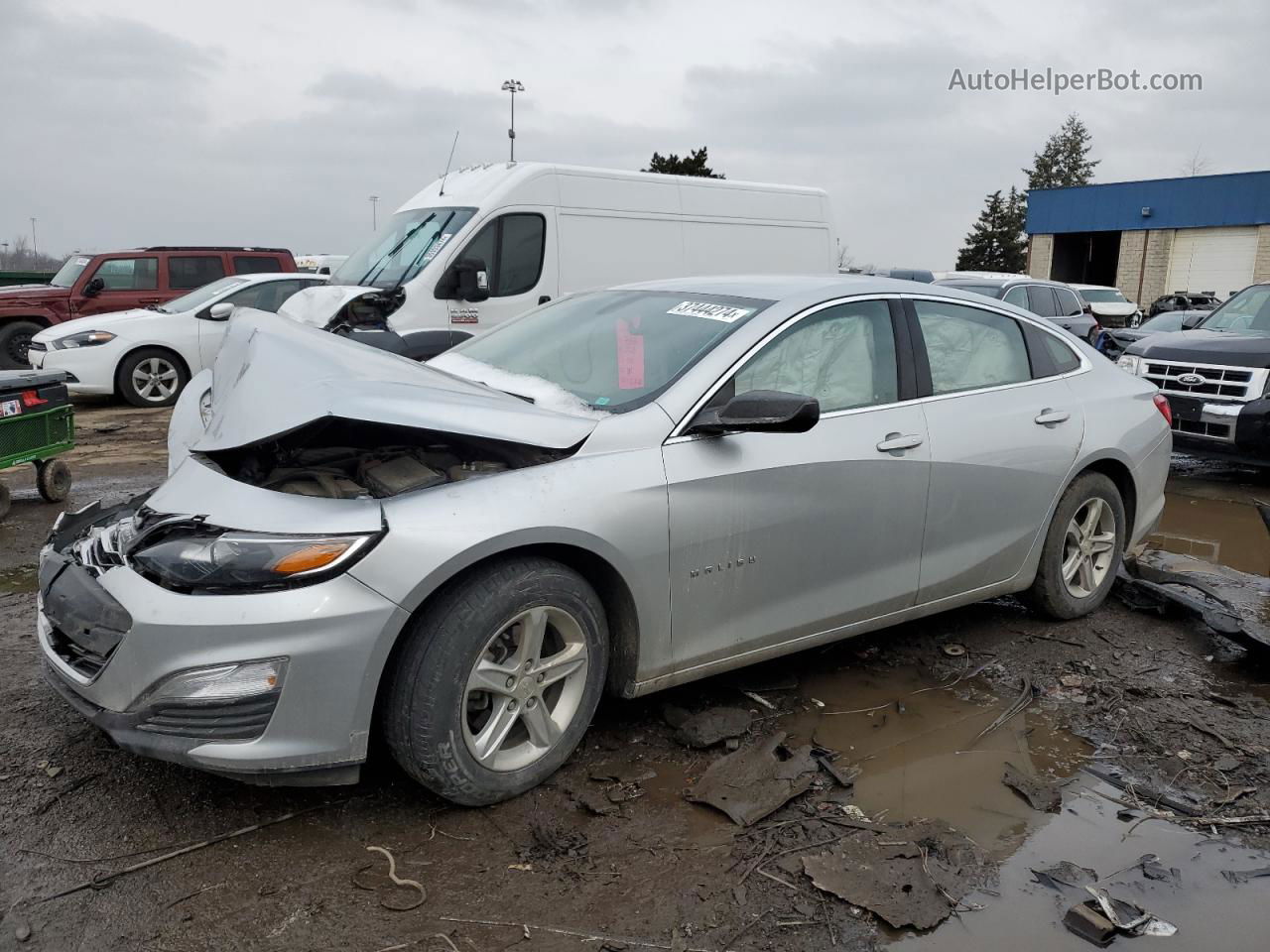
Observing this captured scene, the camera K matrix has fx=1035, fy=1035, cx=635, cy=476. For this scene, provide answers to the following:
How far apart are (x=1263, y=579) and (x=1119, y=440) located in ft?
6.32

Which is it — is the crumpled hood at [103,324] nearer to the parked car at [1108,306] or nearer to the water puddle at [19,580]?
the water puddle at [19,580]

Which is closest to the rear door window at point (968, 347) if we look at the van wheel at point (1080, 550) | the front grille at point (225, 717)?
the van wheel at point (1080, 550)

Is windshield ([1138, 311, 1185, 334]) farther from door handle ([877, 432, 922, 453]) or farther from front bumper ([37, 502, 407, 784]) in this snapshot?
front bumper ([37, 502, 407, 784])

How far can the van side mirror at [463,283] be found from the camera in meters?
8.96

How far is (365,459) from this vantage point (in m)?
3.45

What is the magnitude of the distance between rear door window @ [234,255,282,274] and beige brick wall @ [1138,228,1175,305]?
33.1 metres

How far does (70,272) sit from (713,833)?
15196 millimetres

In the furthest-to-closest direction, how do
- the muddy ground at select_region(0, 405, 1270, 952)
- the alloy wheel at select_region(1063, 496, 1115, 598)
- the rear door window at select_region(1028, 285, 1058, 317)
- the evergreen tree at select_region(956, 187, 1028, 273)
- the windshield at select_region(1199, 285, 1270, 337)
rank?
the evergreen tree at select_region(956, 187, 1028, 273)
the rear door window at select_region(1028, 285, 1058, 317)
the windshield at select_region(1199, 285, 1270, 337)
the alloy wheel at select_region(1063, 496, 1115, 598)
the muddy ground at select_region(0, 405, 1270, 952)

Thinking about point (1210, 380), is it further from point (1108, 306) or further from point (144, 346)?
point (1108, 306)

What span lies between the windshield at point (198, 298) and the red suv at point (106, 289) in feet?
5.70

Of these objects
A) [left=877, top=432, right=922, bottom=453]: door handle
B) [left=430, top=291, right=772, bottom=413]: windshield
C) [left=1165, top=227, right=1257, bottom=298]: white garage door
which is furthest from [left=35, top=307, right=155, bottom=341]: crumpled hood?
[left=1165, top=227, right=1257, bottom=298]: white garage door

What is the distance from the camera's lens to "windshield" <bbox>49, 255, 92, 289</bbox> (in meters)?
14.7

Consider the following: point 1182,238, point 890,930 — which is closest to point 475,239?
point 890,930

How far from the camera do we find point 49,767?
3.35 m
